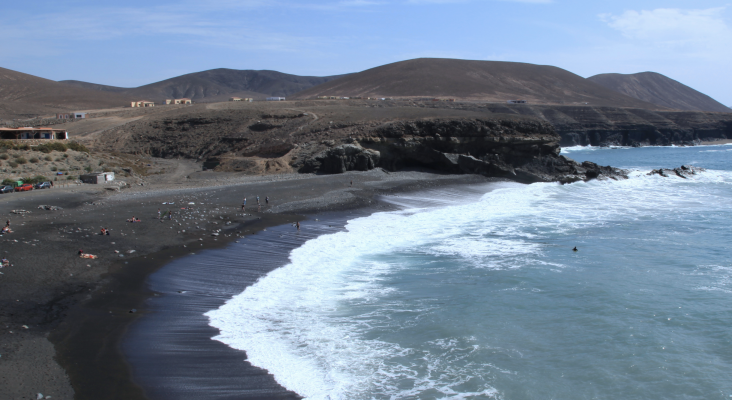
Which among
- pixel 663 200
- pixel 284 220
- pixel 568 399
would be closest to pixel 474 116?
pixel 663 200

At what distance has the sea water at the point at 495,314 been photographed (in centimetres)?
855

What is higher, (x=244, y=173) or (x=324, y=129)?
(x=324, y=129)

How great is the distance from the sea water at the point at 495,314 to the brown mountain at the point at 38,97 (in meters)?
81.6

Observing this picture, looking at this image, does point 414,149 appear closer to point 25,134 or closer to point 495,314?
point 495,314

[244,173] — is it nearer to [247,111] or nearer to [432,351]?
[247,111]

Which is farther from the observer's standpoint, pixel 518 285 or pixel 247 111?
pixel 247 111

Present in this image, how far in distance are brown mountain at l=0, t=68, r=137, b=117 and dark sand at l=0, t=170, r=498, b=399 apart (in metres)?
70.1

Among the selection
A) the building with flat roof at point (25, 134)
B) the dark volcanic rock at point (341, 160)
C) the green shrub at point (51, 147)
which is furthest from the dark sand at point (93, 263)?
the building with flat roof at point (25, 134)

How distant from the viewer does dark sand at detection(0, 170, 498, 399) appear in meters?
7.71

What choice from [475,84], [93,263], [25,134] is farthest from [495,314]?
[475,84]

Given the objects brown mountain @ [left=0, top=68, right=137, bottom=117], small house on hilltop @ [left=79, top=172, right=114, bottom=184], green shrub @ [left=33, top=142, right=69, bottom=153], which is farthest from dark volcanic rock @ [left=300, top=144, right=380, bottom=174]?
brown mountain @ [left=0, top=68, right=137, bottom=117]

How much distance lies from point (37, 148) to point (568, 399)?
32130 mm

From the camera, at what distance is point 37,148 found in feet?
96.3

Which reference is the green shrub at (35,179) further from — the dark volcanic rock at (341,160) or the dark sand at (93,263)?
the dark volcanic rock at (341,160)
